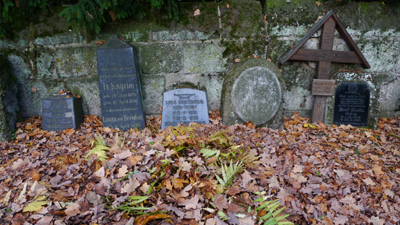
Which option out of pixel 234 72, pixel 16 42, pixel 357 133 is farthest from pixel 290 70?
pixel 16 42

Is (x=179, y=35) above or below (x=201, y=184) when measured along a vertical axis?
above

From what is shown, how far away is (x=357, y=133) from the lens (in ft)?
12.6

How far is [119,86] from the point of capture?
3.89 meters

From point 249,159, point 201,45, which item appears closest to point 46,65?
point 201,45

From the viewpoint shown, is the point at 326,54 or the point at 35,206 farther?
the point at 326,54

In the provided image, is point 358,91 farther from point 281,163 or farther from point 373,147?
point 281,163

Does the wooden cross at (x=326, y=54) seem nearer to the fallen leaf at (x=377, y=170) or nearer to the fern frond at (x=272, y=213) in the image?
the fallen leaf at (x=377, y=170)

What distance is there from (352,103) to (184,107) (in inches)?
124

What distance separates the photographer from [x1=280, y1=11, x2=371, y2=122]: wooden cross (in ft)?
12.9

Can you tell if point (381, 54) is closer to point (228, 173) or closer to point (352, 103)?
point (352, 103)

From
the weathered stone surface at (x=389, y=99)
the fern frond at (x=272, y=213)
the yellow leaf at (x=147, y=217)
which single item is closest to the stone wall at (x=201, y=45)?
the weathered stone surface at (x=389, y=99)

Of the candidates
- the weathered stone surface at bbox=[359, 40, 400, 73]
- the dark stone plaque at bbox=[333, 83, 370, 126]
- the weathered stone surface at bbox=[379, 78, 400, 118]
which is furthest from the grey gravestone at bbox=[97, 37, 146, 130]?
the weathered stone surface at bbox=[379, 78, 400, 118]

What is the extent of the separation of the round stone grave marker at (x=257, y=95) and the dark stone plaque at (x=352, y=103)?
133cm

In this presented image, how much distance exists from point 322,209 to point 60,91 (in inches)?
176
